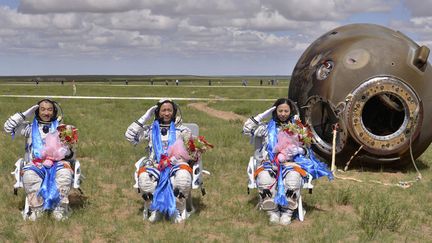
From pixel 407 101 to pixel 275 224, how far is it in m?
3.67

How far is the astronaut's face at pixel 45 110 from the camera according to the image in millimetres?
6664

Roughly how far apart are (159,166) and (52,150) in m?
1.43

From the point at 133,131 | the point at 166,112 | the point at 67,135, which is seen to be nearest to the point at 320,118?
the point at 166,112

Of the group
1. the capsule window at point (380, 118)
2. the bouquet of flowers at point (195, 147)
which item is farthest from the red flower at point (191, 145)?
the capsule window at point (380, 118)

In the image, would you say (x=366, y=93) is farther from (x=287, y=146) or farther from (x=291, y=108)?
(x=287, y=146)

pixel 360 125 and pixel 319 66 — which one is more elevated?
pixel 319 66

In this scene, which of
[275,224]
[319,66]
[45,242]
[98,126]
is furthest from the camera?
[98,126]

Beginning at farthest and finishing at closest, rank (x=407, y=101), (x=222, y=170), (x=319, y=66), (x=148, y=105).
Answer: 1. (x=148, y=105)
2. (x=222, y=170)
3. (x=319, y=66)
4. (x=407, y=101)

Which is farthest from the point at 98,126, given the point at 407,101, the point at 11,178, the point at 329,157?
the point at 407,101

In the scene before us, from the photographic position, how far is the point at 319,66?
29.7 ft

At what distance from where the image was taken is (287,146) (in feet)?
21.5

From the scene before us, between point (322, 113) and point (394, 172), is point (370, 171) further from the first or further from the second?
point (322, 113)

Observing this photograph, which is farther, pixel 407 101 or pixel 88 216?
pixel 407 101

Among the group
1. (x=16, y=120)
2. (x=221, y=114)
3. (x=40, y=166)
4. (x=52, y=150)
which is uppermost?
(x=16, y=120)
